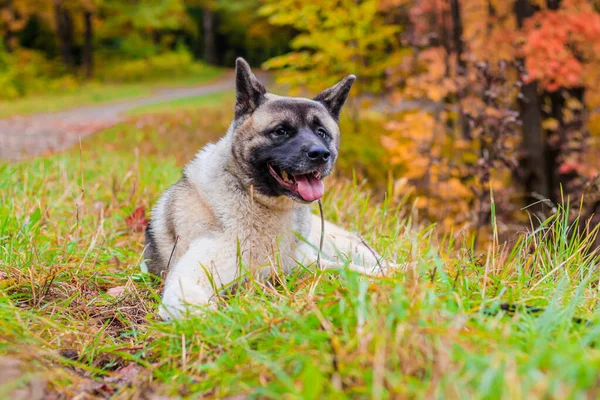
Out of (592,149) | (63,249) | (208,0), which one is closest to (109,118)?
(592,149)

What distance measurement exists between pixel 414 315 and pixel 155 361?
120cm

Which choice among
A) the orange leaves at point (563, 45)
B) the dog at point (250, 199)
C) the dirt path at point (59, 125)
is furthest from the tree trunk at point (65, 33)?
the dog at point (250, 199)

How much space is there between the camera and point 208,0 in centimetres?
3688

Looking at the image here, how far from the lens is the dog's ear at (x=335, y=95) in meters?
3.87

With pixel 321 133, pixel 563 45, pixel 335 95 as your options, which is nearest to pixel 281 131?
pixel 321 133

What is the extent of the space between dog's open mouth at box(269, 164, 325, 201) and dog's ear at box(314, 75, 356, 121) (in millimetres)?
710

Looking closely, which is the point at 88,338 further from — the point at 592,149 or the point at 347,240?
the point at 592,149

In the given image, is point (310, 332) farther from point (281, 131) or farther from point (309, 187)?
point (281, 131)

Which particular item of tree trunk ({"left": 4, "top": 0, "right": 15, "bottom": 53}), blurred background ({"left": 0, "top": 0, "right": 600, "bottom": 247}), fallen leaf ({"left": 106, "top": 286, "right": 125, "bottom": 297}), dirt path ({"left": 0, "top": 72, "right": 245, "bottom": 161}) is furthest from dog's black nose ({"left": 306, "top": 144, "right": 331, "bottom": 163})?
tree trunk ({"left": 4, "top": 0, "right": 15, "bottom": 53})

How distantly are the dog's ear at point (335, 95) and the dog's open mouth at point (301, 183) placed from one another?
0.71 meters

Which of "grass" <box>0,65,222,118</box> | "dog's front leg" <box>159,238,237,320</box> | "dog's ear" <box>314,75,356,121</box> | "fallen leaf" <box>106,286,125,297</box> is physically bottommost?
"grass" <box>0,65,222,118</box>

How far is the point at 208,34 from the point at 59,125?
27.4 metres

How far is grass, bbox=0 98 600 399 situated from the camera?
169 centimetres

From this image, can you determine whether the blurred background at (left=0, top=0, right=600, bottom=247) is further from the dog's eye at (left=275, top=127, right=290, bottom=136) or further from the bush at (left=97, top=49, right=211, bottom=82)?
the bush at (left=97, top=49, right=211, bottom=82)
